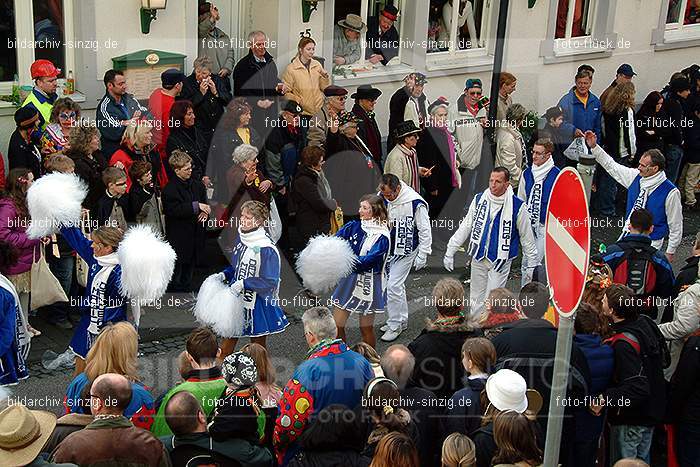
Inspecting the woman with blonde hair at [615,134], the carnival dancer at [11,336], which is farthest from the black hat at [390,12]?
the carnival dancer at [11,336]

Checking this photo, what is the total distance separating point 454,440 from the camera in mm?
5840

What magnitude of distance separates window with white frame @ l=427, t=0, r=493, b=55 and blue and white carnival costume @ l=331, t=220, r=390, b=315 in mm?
6497

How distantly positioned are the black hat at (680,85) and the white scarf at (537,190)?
470cm

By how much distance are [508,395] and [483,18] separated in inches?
426

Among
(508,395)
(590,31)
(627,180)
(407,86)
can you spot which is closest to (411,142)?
(407,86)

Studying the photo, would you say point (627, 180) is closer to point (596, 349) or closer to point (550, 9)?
point (596, 349)

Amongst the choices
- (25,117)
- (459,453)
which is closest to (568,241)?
(459,453)

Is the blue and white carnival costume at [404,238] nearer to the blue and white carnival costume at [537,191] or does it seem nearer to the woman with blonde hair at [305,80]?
the blue and white carnival costume at [537,191]

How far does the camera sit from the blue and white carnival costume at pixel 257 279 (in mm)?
8875

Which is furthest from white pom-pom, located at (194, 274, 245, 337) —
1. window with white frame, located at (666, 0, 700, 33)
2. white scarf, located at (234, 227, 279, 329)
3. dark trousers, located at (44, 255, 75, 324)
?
window with white frame, located at (666, 0, 700, 33)

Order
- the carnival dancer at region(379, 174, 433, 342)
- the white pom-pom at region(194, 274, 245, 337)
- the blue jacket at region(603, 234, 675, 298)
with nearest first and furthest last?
the white pom-pom at region(194, 274, 245, 337), the blue jacket at region(603, 234, 675, 298), the carnival dancer at region(379, 174, 433, 342)

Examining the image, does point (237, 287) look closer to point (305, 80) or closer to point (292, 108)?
point (292, 108)

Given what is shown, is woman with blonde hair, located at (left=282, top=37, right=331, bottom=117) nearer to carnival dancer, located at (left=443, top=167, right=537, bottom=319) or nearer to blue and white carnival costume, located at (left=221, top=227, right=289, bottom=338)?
carnival dancer, located at (left=443, top=167, right=537, bottom=319)

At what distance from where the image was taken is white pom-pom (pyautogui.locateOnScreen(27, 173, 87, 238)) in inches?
335
